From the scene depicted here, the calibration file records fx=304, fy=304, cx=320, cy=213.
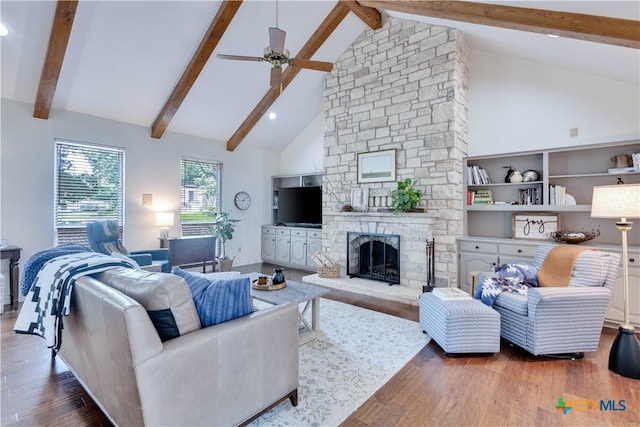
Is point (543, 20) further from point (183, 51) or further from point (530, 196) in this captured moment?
point (183, 51)

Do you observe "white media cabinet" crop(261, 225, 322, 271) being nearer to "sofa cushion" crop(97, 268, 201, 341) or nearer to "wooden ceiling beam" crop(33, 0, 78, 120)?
"wooden ceiling beam" crop(33, 0, 78, 120)

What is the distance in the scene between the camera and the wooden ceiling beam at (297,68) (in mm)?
4703

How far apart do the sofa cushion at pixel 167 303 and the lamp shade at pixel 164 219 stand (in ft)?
13.3

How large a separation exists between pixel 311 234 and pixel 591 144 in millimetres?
4524

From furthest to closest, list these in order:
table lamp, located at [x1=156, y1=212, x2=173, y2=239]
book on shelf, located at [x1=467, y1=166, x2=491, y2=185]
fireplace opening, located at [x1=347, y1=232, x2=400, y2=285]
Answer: table lamp, located at [x1=156, y1=212, x2=173, y2=239] < fireplace opening, located at [x1=347, y1=232, x2=400, y2=285] < book on shelf, located at [x1=467, y1=166, x2=491, y2=185]

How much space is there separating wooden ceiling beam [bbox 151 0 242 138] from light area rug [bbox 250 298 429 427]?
12.6ft

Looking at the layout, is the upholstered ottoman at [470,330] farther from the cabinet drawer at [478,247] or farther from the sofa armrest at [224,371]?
the cabinet drawer at [478,247]

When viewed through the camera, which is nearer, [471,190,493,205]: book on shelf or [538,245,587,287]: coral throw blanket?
[538,245,587,287]: coral throw blanket

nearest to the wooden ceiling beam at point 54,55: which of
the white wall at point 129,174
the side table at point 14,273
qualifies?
the white wall at point 129,174

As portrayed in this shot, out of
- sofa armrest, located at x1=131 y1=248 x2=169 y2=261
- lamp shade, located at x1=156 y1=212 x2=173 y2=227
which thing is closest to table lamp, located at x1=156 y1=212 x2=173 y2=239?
lamp shade, located at x1=156 y1=212 x2=173 y2=227

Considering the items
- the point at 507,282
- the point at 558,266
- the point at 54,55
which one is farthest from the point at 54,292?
the point at 558,266

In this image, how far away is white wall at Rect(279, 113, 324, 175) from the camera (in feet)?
22.2

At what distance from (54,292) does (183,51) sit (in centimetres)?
365

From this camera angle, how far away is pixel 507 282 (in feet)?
10.1
